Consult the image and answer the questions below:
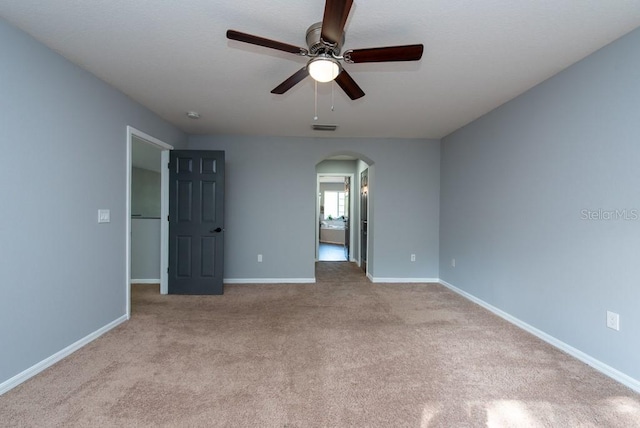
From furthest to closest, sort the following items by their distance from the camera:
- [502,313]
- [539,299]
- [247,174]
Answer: [247,174] → [502,313] → [539,299]

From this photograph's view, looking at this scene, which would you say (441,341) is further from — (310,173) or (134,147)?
(134,147)

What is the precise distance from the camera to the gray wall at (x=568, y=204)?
2.11 metres

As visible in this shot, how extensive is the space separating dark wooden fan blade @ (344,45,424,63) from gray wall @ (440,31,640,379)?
1.57m

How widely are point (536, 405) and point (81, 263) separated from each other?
3.52 m

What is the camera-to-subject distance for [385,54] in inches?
72.5

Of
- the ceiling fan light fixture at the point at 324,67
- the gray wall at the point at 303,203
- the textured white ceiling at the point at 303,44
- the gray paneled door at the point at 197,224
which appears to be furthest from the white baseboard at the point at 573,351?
the gray paneled door at the point at 197,224

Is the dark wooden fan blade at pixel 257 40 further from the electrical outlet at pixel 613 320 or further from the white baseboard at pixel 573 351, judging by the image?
the white baseboard at pixel 573 351

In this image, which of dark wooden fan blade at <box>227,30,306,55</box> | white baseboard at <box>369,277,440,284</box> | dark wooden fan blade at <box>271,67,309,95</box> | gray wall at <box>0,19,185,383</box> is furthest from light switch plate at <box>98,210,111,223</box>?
white baseboard at <box>369,277,440,284</box>

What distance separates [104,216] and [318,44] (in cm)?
252

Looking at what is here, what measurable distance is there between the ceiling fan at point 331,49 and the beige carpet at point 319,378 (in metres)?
2.08

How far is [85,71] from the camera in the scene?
8.80 ft

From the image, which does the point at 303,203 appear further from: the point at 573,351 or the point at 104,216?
the point at 573,351

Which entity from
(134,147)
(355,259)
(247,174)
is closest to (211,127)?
(247,174)

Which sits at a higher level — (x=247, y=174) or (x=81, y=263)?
(x=247, y=174)
